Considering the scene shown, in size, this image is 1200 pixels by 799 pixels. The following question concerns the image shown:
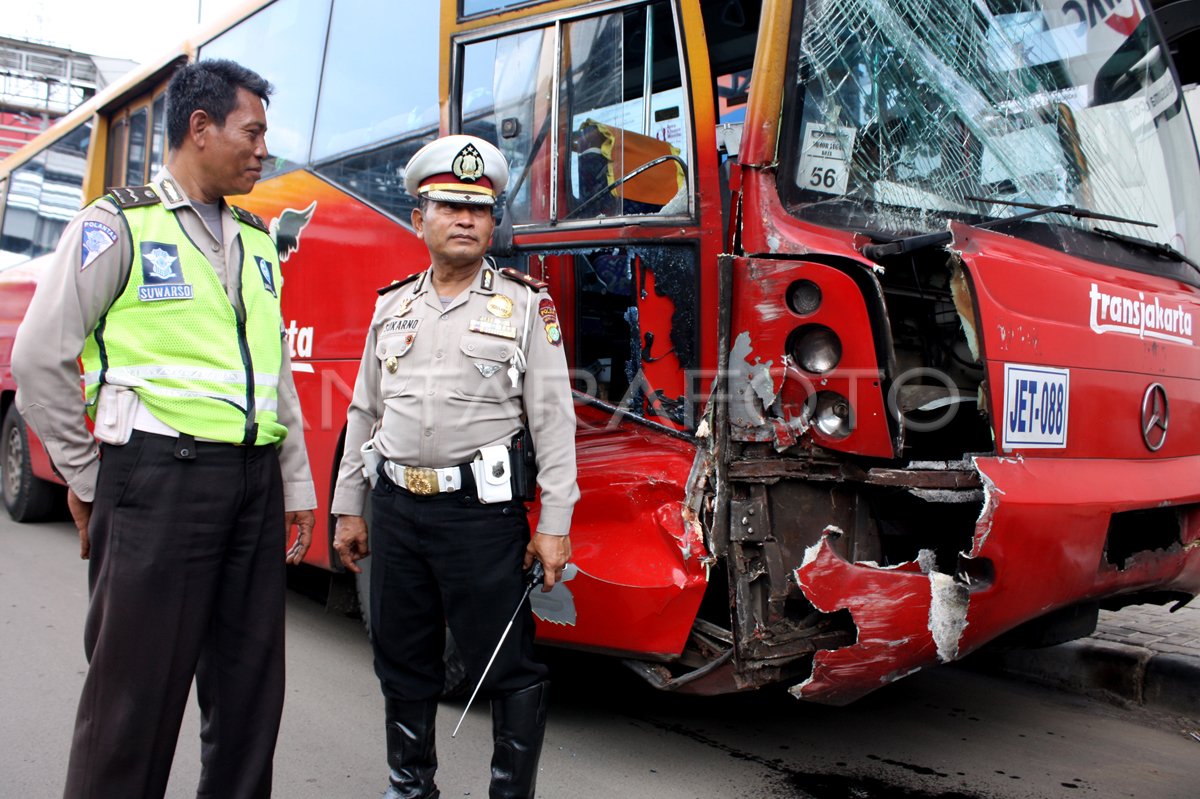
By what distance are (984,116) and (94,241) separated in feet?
9.28

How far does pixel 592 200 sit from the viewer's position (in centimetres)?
329

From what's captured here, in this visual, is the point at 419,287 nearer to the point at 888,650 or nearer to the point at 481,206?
the point at 481,206

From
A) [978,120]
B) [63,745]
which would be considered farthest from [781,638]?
[63,745]

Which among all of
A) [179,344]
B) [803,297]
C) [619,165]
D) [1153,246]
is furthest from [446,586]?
[1153,246]

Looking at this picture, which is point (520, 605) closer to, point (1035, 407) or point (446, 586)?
point (446, 586)

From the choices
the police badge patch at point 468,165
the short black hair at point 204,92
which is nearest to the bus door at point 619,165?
the police badge patch at point 468,165

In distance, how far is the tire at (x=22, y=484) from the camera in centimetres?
725

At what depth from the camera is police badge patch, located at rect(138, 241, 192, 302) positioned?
85.6 inches

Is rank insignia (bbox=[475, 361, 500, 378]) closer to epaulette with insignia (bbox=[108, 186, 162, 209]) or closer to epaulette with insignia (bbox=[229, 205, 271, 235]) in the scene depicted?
epaulette with insignia (bbox=[229, 205, 271, 235])

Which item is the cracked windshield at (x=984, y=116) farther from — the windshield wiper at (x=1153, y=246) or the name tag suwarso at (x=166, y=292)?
the name tag suwarso at (x=166, y=292)

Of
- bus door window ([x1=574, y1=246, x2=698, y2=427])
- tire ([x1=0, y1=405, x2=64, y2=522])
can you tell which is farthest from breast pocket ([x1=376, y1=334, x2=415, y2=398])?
tire ([x1=0, y1=405, x2=64, y2=522])

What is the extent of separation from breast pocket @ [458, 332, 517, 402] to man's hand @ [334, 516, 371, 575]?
57 centimetres

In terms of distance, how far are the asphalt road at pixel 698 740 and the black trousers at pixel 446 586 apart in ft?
2.08

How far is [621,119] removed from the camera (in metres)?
3.34
